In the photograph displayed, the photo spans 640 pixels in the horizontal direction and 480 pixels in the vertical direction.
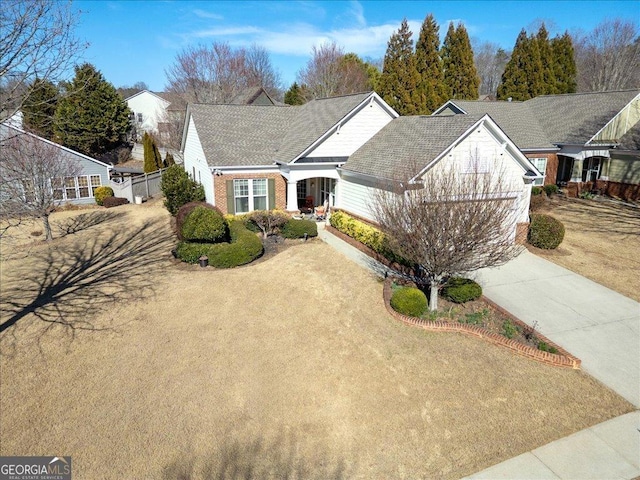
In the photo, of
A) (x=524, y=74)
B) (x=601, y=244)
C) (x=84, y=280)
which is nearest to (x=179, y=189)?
(x=84, y=280)

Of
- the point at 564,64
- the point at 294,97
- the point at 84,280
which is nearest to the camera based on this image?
the point at 84,280

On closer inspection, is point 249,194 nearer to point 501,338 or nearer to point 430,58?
point 501,338

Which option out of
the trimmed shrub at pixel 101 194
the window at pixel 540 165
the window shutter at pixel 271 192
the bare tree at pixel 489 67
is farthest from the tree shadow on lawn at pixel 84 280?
the bare tree at pixel 489 67

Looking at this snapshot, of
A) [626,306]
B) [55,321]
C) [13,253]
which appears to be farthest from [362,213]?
[13,253]

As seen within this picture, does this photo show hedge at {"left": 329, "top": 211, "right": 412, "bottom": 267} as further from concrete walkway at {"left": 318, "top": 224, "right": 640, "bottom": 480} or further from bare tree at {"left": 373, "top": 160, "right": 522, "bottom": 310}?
bare tree at {"left": 373, "top": 160, "right": 522, "bottom": 310}

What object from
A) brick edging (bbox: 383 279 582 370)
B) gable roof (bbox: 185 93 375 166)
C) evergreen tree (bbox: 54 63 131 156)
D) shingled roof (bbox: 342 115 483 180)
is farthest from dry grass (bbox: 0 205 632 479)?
evergreen tree (bbox: 54 63 131 156)

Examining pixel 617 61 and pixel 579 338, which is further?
pixel 617 61

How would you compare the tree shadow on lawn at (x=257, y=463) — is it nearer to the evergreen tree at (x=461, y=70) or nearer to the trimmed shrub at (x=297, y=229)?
the trimmed shrub at (x=297, y=229)
